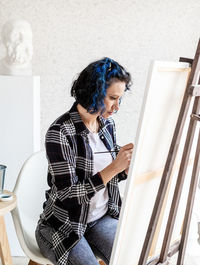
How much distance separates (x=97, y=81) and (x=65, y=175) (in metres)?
0.37

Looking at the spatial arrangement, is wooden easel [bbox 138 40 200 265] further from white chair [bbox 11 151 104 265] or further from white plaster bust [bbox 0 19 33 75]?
white plaster bust [bbox 0 19 33 75]

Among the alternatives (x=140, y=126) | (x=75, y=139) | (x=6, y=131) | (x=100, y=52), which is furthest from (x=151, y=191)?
(x=100, y=52)

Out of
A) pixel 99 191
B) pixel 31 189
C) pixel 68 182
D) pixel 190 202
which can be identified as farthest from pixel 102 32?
pixel 190 202

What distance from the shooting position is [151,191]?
4.10ft

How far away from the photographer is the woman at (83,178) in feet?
5.25

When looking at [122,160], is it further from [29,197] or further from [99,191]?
[29,197]

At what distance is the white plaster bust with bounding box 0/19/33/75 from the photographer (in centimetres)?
247

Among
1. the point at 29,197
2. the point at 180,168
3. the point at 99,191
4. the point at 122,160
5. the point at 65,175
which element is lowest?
the point at 29,197

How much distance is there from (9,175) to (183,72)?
5.47ft

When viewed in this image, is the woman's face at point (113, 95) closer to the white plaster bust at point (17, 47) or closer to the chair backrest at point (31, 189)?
the chair backrest at point (31, 189)

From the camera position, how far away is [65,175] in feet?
5.26

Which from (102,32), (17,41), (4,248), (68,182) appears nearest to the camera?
(68,182)

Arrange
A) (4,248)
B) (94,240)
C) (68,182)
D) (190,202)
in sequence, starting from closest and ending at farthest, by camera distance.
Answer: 1. (190,202)
2. (68,182)
3. (94,240)
4. (4,248)

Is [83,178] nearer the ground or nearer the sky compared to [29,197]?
nearer the sky
